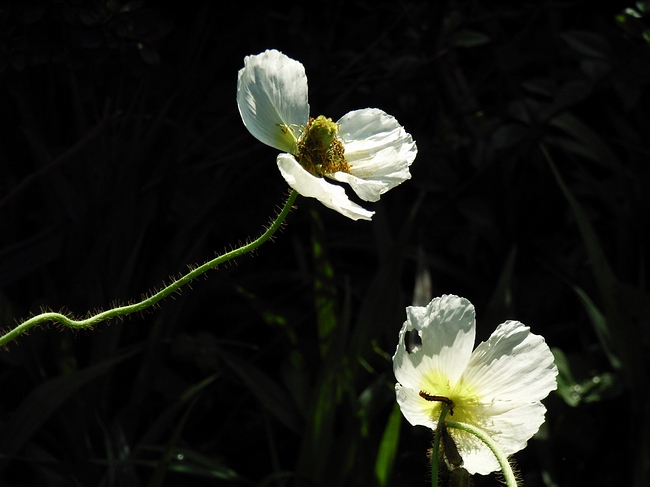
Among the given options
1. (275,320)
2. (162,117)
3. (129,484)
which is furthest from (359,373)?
(162,117)

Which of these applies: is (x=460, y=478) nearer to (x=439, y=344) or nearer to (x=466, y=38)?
(x=439, y=344)

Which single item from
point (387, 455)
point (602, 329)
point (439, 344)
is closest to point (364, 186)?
point (439, 344)

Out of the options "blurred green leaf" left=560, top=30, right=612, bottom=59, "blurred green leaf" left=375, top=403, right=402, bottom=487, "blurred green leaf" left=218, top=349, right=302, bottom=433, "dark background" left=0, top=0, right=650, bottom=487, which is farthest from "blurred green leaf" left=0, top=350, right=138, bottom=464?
"blurred green leaf" left=560, top=30, right=612, bottom=59

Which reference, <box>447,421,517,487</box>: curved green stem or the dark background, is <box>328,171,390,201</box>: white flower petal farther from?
the dark background

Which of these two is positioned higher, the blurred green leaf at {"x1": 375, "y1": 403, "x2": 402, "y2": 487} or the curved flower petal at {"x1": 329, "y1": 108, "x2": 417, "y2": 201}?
the curved flower petal at {"x1": 329, "y1": 108, "x2": 417, "y2": 201}

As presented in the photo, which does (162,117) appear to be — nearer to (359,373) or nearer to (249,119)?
(359,373)

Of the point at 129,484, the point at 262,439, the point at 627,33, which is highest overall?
the point at 627,33
